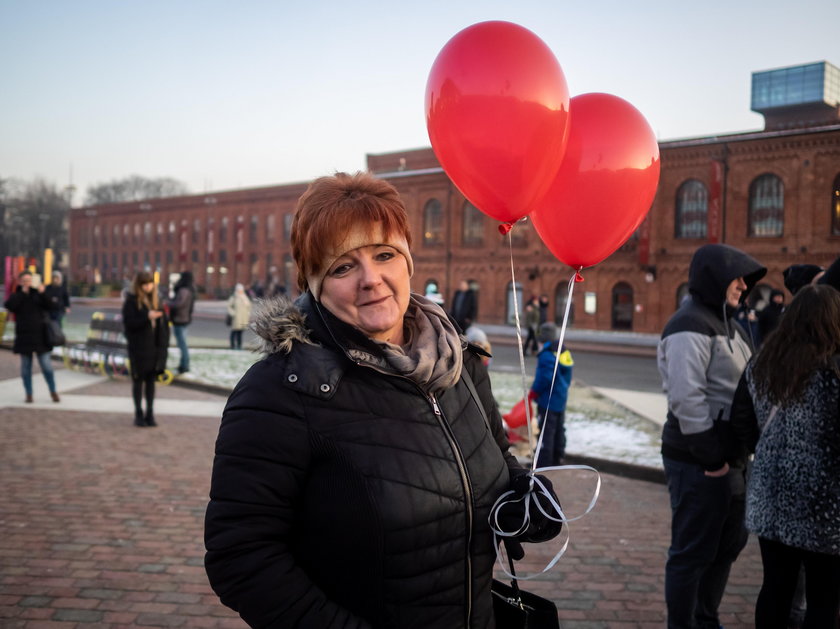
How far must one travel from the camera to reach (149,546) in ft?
15.3

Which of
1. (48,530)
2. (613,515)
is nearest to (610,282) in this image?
(613,515)

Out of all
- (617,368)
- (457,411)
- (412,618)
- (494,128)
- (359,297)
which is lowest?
(617,368)

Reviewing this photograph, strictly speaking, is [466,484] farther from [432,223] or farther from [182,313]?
[432,223]

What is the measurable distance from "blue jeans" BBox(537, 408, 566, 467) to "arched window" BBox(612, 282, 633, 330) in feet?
78.9

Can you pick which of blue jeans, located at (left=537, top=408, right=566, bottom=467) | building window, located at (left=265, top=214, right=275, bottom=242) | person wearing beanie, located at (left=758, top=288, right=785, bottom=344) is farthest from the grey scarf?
building window, located at (left=265, top=214, right=275, bottom=242)

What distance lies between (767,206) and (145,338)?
1013 inches

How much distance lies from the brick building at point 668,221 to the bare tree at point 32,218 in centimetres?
3295

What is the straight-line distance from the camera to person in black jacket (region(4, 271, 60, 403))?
30.2ft

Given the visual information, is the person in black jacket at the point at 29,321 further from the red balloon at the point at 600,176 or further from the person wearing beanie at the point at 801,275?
the person wearing beanie at the point at 801,275

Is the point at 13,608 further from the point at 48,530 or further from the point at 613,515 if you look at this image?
the point at 613,515

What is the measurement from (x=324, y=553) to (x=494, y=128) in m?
1.48

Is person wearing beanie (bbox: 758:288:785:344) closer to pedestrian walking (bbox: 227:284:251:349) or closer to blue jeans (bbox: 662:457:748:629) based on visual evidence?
blue jeans (bbox: 662:457:748:629)

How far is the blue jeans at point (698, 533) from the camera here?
327 cm

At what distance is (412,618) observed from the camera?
169cm
